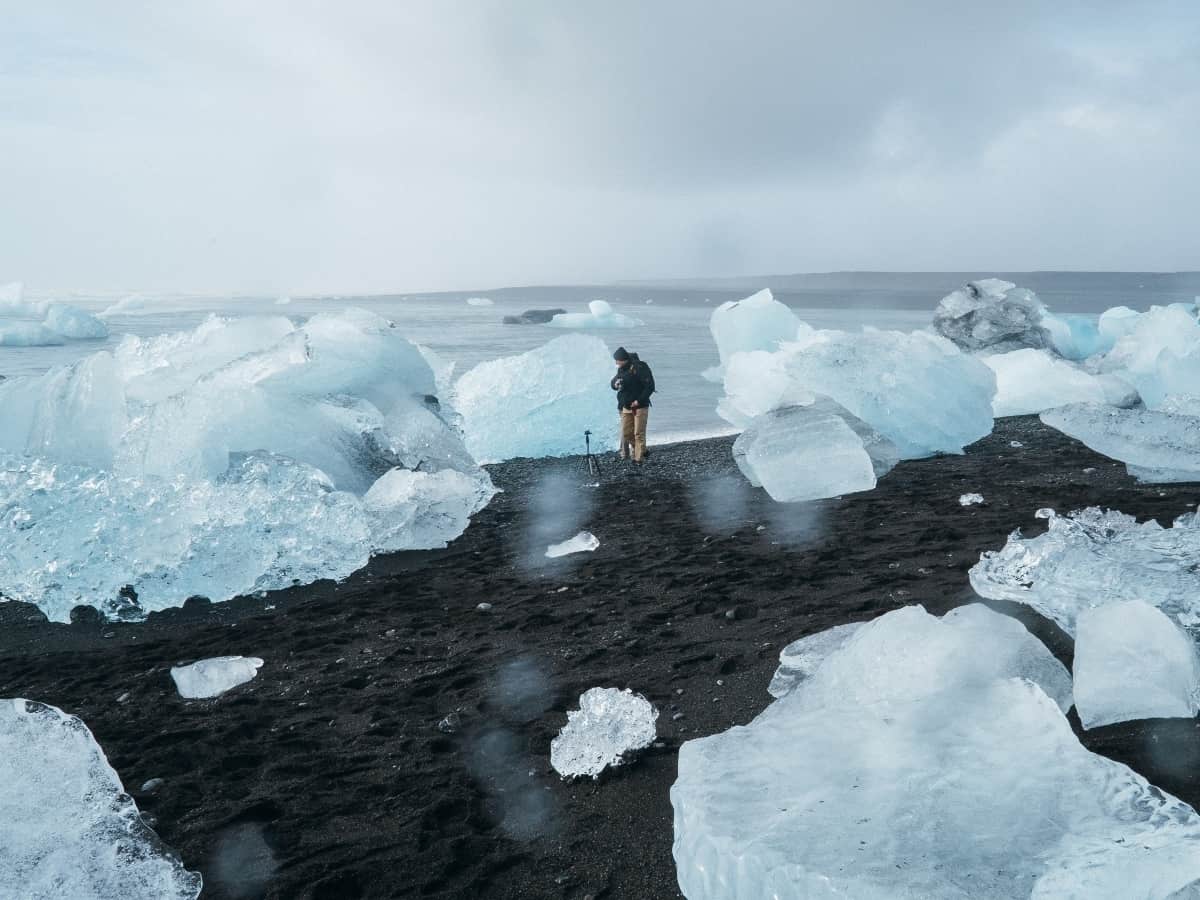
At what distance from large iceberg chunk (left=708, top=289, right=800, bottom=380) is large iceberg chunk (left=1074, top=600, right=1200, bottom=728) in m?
12.5

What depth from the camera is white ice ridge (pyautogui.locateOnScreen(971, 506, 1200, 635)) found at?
3.30 m

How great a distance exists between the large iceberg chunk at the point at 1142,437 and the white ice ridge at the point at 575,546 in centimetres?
379

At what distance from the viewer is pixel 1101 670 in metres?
2.88

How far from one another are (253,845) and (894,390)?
776 centimetres

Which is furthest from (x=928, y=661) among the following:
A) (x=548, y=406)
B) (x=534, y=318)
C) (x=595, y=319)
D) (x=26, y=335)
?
(x=534, y=318)

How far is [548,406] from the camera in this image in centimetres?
1145

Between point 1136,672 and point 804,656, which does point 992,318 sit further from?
point 1136,672

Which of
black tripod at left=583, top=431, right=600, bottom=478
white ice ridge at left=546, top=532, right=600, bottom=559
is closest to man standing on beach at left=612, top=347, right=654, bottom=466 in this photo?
black tripod at left=583, top=431, right=600, bottom=478

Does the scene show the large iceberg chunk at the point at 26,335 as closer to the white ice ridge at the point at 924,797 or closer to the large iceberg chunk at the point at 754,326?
the large iceberg chunk at the point at 754,326

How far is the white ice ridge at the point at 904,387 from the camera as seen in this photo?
9.16 m

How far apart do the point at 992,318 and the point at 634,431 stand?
8928 mm

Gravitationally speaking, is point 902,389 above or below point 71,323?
above

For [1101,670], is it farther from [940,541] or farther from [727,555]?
[727,555]

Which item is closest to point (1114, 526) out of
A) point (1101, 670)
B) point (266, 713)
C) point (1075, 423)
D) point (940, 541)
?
point (940, 541)
